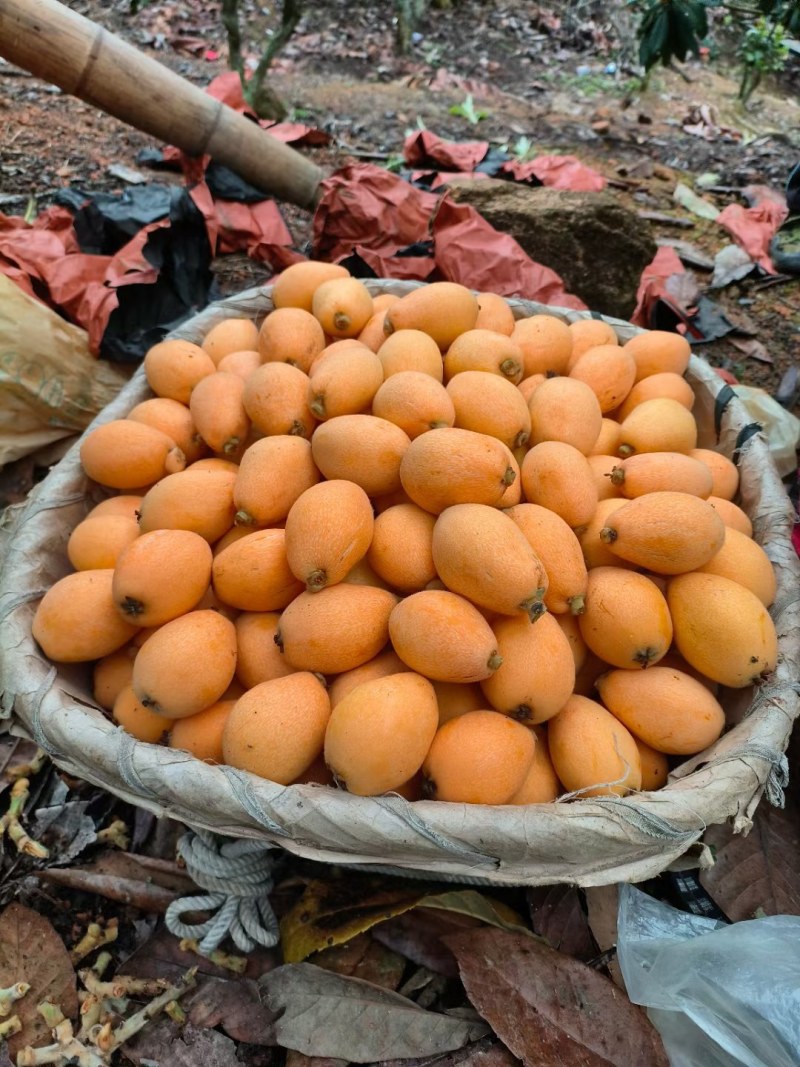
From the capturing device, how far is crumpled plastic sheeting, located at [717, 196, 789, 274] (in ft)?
13.8

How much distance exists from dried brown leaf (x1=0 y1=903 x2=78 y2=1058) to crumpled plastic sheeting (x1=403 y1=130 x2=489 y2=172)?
4443mm

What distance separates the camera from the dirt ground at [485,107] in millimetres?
4258

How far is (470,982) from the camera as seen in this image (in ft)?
5.10

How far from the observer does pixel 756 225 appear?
4.44 metres

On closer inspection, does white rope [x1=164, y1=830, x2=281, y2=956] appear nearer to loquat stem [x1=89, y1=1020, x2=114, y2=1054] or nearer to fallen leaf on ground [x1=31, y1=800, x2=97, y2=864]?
loquat stem [x1=89, y1=1020, x2=114, y2=1054]

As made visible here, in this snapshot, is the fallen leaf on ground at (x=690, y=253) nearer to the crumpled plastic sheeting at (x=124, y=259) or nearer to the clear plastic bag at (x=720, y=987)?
the crumpled plastic sheeting at (x=124, y=259)

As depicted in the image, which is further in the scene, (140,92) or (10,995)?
(140,92)

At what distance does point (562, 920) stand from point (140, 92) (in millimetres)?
3756

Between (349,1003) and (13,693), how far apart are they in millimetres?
1030

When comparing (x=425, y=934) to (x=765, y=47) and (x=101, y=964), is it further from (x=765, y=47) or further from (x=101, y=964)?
(x=765, y=47)


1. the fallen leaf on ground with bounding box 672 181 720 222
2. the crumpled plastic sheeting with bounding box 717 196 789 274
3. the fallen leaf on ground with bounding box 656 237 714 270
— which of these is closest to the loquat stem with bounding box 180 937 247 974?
the fallen leaf on ground with bounding box 656 237 714 270

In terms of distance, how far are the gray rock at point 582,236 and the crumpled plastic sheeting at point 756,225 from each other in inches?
42.5

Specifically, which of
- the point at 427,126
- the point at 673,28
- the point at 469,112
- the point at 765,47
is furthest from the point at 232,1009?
the point at 765,47

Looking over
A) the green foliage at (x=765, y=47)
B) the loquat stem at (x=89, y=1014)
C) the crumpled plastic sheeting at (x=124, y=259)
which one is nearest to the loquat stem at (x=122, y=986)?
the loquat stem at (x=89, y=1014)
